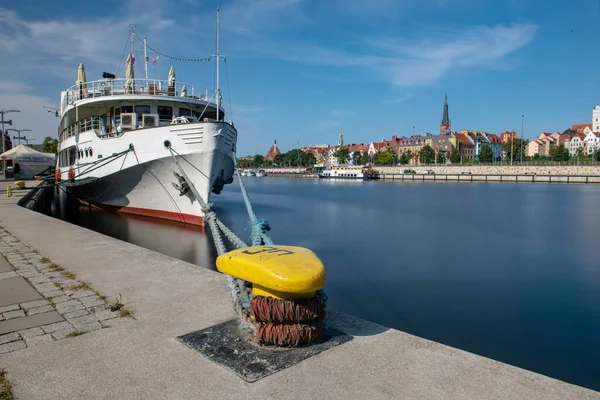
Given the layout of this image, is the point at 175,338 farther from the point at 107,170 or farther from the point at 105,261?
the point at 107,170

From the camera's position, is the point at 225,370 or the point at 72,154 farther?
the point at 72,154

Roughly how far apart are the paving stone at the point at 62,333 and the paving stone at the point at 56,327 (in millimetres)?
63

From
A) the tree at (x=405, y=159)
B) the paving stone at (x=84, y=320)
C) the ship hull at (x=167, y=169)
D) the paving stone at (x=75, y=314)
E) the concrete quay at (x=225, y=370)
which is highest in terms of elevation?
the tree at (x=405, y=159)

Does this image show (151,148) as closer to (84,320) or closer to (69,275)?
(69,275)

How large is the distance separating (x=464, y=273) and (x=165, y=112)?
13.7 meters

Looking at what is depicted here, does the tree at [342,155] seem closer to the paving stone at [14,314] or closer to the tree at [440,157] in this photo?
the tree at [440,157]

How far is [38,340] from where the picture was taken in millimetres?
3580

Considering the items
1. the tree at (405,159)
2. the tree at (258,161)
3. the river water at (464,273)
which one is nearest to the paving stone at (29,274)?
the river water at (464,273)

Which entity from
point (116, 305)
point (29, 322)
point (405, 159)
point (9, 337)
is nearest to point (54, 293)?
point (29, 322)

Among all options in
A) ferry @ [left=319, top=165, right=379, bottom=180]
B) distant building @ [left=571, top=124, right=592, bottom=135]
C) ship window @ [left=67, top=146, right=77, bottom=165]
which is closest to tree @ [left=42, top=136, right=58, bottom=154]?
ferry @ [left=319, top=165, right=379, bottom=180]

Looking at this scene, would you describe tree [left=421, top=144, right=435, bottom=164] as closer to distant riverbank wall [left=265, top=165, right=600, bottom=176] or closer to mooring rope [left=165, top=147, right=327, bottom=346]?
distant riverbank wall [left=265, top=165, right=600, bottom=176]

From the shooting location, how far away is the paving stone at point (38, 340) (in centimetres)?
351

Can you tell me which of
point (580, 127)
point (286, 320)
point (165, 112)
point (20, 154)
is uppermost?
point (580, 127)

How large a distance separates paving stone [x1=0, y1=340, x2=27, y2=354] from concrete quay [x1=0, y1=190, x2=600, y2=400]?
71 millimetres
